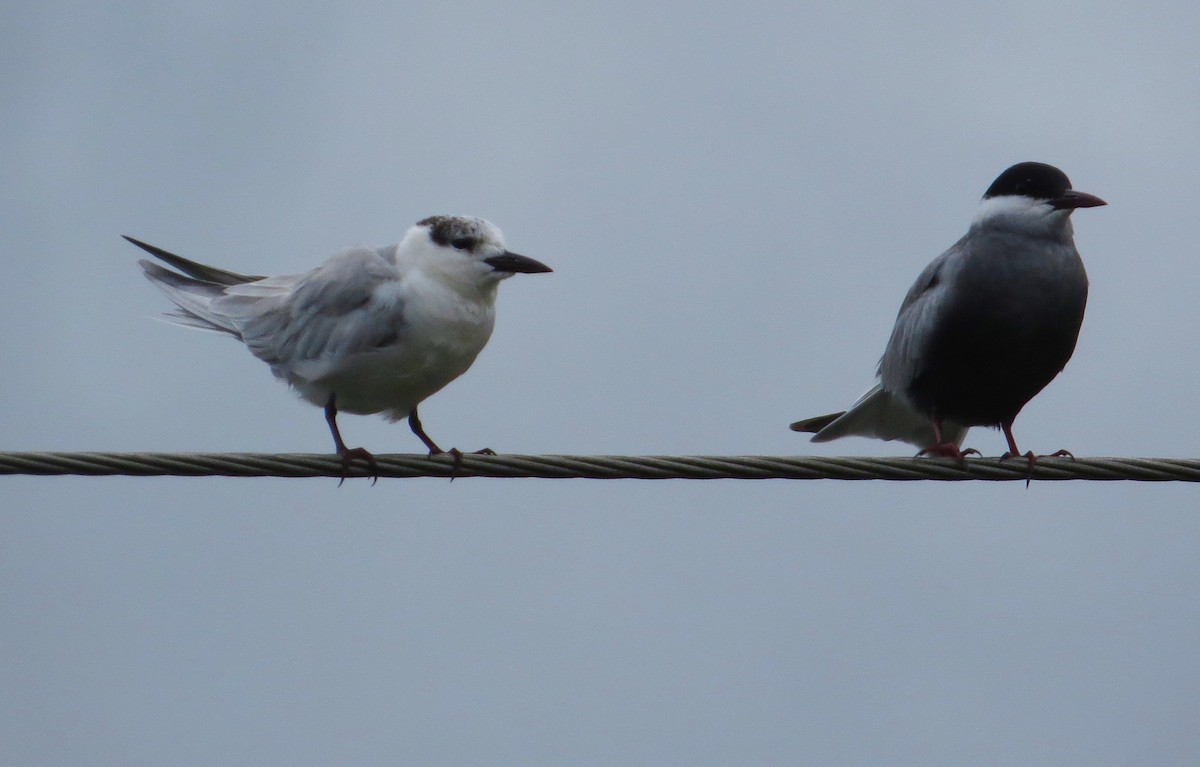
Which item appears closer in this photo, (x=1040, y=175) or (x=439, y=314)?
(x=439, y=314)

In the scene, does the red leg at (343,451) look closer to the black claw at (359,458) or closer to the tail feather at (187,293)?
the black claw at (359,458)

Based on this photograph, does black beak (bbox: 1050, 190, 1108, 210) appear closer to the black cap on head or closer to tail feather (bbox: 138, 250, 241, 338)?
the black cap on head

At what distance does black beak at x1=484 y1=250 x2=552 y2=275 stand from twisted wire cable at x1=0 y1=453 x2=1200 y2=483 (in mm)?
1159

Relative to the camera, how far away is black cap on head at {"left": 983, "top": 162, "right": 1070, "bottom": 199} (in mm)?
6488

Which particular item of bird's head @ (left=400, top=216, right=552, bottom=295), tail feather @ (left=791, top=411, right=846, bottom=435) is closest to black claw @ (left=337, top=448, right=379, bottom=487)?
bird's head @ (left=400, top=216, right=552, bottom=295)

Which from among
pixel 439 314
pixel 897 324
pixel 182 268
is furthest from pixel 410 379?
pixel 897 324

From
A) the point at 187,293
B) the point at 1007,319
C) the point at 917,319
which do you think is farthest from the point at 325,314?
the point at 1007,319

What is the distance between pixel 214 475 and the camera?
175 inches

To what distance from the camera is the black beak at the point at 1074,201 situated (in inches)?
248

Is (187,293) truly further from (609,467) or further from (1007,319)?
(1007,319)

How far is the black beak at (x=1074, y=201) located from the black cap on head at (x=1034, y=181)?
31mm

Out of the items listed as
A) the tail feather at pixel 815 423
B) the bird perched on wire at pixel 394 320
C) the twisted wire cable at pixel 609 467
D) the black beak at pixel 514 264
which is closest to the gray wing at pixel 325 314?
the bird perched on wire at pixel 394 320

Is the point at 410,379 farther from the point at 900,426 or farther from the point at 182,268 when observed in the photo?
the point at 900,426

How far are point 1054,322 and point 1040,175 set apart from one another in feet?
2.13
